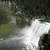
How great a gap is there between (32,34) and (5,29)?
0.41 meters

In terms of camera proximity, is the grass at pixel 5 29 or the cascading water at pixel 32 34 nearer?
the cascading water at pixel 32 34

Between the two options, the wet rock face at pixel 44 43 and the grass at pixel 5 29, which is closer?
the wet rock face at pixel 44 43

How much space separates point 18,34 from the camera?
1.96 m

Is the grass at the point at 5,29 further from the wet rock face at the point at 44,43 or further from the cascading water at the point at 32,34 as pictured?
the wet rock face at the point at 44,43

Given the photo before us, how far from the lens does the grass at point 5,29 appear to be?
6.46 feet

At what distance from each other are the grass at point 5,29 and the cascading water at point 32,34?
135 mm

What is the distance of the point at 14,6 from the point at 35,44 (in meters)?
0.82

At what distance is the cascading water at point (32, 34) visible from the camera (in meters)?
1.63

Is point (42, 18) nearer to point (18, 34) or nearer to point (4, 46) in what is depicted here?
point (18, 34)

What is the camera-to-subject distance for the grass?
6.46ft

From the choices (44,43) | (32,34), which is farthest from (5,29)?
(44,43)

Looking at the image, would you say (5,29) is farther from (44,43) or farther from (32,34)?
(44,43)

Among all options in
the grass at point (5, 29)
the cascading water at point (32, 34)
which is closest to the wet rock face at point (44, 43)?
the cascading water at point (32, 34)

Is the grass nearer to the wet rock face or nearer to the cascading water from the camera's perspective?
the cascading water
